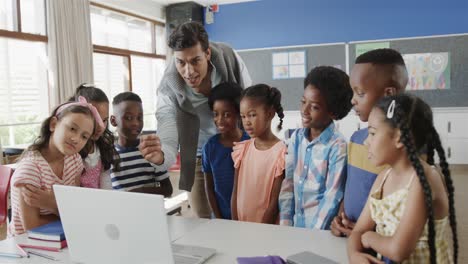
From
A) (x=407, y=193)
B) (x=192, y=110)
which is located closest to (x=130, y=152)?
(x=192, y=110)

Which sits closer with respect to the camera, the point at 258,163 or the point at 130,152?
the point at 258,163

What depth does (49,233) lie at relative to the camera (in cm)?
135

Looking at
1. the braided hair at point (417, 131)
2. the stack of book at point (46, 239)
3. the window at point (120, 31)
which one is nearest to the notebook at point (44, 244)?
the stack of book at point (46, 239)

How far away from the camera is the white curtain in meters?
4.57

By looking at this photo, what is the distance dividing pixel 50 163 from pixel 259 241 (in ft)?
3.04

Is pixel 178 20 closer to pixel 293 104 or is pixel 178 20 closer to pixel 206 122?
pixel 293 104

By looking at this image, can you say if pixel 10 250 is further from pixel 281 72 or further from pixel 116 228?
pixel 281 72

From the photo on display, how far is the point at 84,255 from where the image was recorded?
1196 millimetres

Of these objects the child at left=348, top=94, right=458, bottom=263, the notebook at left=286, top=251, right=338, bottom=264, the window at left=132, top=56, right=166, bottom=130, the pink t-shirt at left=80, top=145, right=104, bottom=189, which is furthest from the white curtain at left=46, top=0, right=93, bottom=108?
the child at left=348, top=94, right=458, bottom=263

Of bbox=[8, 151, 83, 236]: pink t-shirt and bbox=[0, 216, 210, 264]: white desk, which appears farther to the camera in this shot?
bbox=[8, 151, 83, 236]: pink t-shirt

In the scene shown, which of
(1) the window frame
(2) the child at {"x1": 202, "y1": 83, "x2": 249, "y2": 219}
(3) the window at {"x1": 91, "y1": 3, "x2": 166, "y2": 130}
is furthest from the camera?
(3) the window at {"x1": 91, "y1": 3, "x2": 166, "y2": 130}

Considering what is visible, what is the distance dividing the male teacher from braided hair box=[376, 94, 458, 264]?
112 centimetres

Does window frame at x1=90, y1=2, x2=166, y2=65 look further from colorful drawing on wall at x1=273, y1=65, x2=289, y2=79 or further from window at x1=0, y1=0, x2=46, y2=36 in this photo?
colorful drawing on wall at x1=273, y1=65, x2=289, y2=79

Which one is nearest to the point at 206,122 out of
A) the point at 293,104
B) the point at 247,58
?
the point at 293,104
